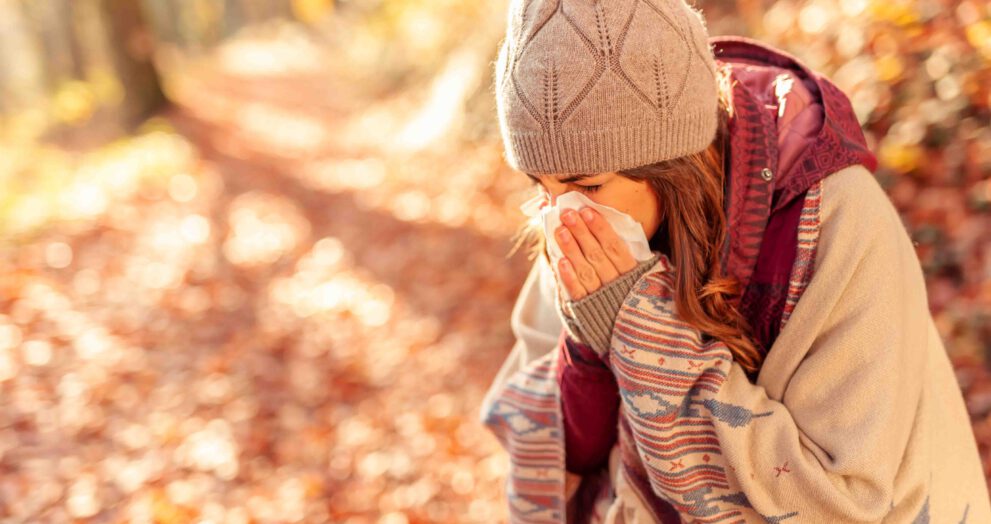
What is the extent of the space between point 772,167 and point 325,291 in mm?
4722

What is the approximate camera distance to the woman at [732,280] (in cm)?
163

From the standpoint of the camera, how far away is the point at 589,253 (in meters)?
1.78

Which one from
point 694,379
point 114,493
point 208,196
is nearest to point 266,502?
point 114,493

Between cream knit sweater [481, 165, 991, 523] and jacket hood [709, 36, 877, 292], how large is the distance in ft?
0.19

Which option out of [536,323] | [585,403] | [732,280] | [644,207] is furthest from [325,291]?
[732,280]

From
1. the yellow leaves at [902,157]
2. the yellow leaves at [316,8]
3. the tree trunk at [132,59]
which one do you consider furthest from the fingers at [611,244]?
the yellow leaves at [316,8]

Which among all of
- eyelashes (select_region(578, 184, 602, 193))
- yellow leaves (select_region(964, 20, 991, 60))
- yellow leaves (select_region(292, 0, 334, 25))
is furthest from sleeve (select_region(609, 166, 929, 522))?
yellow leaves (select_region(292, 0, 334, 25))

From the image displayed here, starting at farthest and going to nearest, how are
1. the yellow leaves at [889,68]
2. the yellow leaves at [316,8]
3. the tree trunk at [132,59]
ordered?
1. the yellow leaves at [316,8]
2. the tree trunk at [132,59]
3. the yellow leaves at [889,68]

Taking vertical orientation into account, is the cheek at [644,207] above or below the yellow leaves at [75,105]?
above

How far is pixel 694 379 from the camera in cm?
172

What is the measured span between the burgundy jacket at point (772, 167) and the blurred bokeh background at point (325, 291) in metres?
1.88

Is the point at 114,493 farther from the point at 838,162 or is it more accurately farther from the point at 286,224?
the point at 286,224

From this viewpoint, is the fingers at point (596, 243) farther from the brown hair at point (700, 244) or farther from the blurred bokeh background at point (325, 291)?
the blurred bokeh background at point (325, 291)

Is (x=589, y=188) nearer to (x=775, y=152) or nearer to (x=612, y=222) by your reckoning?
(x=612, y=222)
